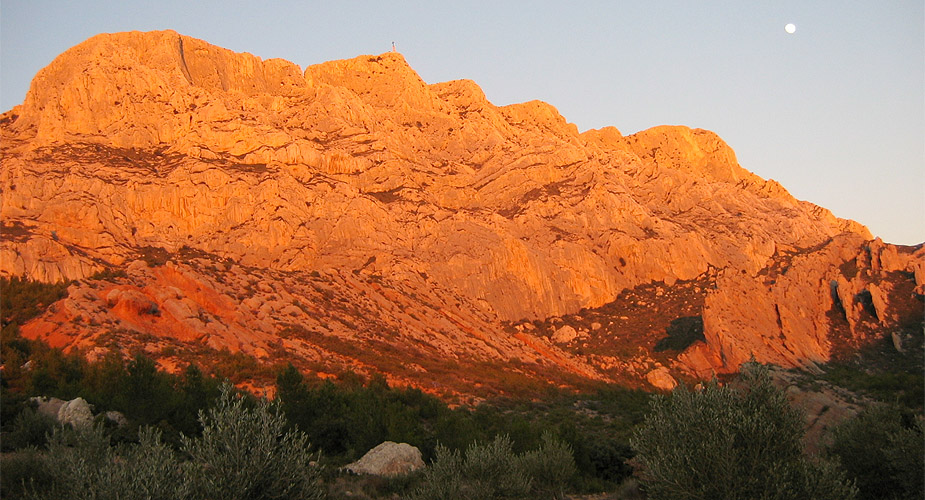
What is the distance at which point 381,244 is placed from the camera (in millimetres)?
65562

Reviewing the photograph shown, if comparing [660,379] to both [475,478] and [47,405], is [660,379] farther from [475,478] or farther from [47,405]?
[47,405]

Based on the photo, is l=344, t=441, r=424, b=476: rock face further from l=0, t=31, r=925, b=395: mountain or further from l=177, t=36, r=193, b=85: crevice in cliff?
l=177, t=36, r=193, b=85: crevice in cliff

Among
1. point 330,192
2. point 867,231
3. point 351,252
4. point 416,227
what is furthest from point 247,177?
point 867,231

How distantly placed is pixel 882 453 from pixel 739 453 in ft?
35.0

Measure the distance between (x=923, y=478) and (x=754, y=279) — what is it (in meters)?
56.1

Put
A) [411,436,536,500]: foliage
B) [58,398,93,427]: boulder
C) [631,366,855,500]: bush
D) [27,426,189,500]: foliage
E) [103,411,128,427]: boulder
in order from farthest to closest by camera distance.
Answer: [103,411,128,427]: boulder < [58,398,93,427]: boulder < [411,436,536,500]: foliage < [631,366,855,500]: bush < [27,426,189,500]: foliage

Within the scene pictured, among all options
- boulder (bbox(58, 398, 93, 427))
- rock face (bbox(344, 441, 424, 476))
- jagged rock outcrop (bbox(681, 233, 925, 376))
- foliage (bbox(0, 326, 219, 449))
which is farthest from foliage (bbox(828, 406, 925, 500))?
jagged rock outcrop (bbox(681, 233, 925, 376))

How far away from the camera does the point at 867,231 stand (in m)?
102

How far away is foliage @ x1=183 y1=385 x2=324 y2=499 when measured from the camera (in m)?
12.5

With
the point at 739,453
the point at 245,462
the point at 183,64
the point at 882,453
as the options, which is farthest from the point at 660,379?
the point at 183,64

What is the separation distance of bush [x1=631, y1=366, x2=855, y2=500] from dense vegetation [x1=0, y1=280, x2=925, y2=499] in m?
0.04

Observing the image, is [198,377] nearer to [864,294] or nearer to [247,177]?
[247,177]

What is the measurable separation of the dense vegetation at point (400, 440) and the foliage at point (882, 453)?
0.06 meters

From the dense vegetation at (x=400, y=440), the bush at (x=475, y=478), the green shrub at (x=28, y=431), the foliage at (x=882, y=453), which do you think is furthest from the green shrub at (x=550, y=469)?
the green shrub at (x=28, y=431)
